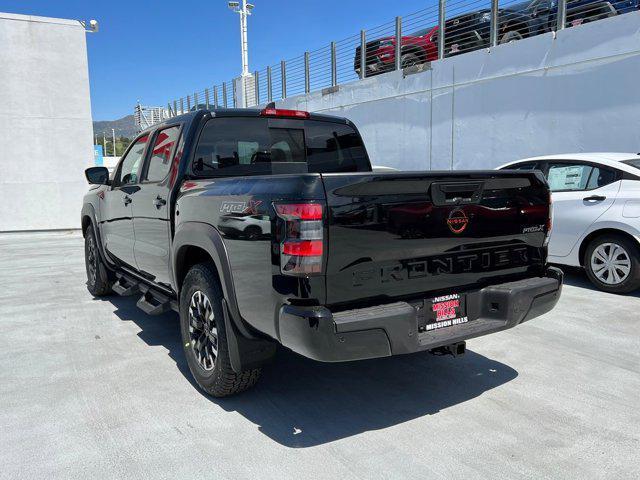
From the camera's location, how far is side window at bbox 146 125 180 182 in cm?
425

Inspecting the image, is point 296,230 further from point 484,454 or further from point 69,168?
point 69,168

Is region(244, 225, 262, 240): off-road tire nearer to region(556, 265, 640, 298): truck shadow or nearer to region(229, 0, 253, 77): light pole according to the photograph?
region(556, 265, 640, 298): truck shadow

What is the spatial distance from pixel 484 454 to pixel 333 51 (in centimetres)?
1543

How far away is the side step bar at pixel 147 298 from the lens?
4.25 meters

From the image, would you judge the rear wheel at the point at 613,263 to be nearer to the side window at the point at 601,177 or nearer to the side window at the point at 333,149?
the side window at the point at 601,177

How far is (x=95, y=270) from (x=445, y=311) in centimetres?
477

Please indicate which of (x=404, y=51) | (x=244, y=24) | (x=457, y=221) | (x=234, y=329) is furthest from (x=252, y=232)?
(x=244, y=24)

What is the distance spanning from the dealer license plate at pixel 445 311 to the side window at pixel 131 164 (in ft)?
10.2

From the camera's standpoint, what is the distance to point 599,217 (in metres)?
6.17

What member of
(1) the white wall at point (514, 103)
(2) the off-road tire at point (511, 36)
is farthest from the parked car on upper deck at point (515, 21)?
(1) the white wall at point (514, 103)

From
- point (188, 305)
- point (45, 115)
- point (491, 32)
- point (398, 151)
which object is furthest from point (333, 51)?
point (188, 305)

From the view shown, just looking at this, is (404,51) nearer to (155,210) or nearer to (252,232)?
(155,210)

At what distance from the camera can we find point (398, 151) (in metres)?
13.9

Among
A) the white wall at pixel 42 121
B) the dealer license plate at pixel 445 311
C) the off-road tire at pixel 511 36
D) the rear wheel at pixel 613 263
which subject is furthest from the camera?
the white wall at pixel 42 121
